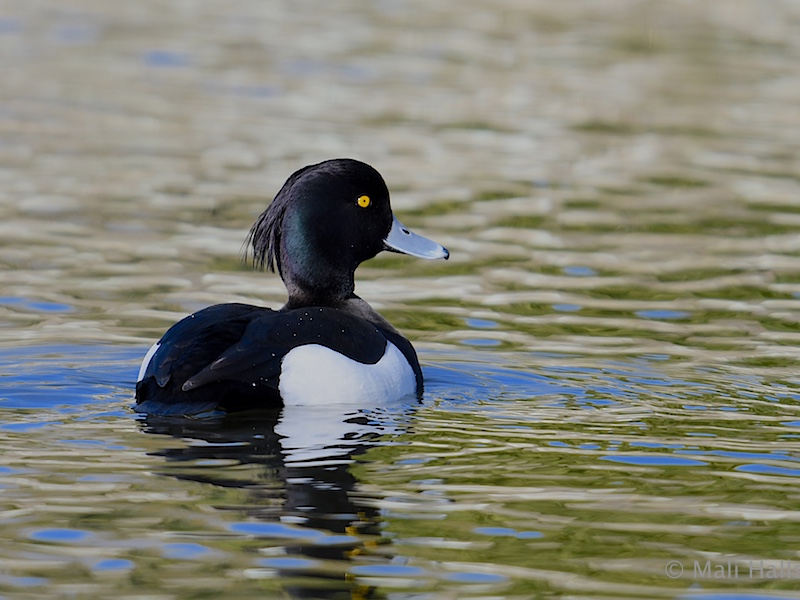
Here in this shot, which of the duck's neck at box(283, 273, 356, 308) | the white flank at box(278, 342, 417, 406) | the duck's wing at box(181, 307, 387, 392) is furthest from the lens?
the duck's neck at box(283, 273, 356, 308)

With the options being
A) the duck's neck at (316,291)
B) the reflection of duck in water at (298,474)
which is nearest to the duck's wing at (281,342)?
the reflection of duck in water at (298,474)

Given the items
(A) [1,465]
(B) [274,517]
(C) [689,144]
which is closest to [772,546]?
(B) [274,517]

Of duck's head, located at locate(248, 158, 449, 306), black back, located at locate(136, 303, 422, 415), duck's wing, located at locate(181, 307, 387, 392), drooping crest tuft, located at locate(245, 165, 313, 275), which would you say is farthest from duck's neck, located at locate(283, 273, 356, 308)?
black back, located at locate(136, 303, 422, 415)

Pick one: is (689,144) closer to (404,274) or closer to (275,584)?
(404,274)

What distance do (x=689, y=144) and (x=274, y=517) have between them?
10.8 metres

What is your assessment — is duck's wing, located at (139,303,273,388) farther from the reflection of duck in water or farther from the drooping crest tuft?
the drooping crest tuft

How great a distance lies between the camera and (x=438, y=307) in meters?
9.43

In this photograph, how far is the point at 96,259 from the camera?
1041 cm

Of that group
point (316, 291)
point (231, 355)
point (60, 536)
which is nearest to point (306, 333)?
point (231, 355)

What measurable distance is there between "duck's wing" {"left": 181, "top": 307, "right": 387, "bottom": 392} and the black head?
45 cm

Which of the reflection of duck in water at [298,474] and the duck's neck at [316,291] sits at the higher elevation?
the duck's neck at [316,291]

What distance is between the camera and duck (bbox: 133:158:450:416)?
21.5ft

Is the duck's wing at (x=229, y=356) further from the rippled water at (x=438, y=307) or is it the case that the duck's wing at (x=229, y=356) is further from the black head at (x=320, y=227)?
the black head at (x=320, y=227)

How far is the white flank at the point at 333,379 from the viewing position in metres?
6.70
